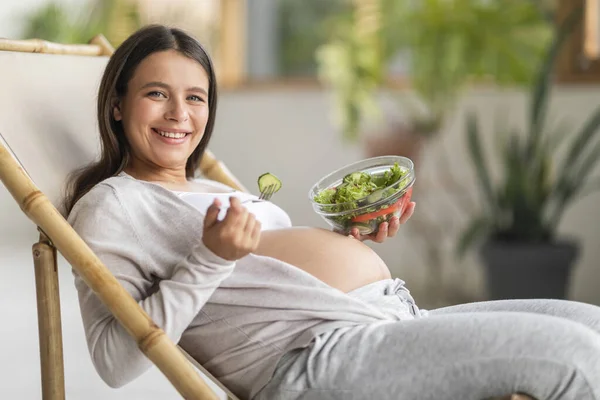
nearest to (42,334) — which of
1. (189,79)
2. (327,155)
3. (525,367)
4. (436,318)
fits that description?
(189,79)

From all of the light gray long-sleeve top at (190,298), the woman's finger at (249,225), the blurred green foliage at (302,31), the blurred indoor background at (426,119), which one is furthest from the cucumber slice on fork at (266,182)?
the blurred green foliage at (302,31)

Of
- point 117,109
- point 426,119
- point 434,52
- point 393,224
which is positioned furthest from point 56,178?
point 426,119

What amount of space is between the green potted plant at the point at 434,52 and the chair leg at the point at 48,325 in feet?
8.61

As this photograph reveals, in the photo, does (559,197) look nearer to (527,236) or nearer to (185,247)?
(527,236)

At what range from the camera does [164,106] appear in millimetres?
1482

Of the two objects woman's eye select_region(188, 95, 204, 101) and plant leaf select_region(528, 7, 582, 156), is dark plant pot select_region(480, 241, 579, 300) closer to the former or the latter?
plant leaf select_region(528, 7, 582, 156)

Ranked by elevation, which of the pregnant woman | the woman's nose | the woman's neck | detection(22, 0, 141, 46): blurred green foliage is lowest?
the pregnant woman

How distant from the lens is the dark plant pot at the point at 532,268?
3.38 metres

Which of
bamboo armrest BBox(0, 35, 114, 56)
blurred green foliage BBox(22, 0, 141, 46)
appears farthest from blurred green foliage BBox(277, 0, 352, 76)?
bamboo armrest BBox(0, 35, 114, 56)

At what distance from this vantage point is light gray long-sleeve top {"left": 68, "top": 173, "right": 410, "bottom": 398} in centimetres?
131

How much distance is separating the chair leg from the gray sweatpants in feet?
1.17

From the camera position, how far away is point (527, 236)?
3479 millimetres

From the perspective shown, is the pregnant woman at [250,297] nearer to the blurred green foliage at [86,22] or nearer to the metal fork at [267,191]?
the metal fork at [267,191]

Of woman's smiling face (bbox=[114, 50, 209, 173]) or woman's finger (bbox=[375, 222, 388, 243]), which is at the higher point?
woman's smiling face (bbox=[114, 50, 209, 173])
